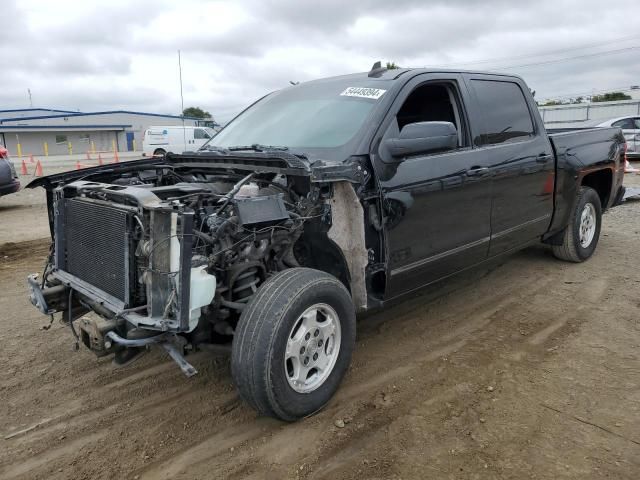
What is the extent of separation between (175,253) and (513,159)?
311 centimetres

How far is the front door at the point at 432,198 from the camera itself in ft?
11.3

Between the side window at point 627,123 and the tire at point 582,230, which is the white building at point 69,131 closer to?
the side window at point 627,123

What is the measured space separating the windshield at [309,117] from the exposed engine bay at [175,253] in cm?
48

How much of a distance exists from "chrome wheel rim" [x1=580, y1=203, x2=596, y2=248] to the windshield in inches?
134

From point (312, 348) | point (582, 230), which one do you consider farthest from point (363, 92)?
point (582, 230)

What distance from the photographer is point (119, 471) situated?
2.62 metres

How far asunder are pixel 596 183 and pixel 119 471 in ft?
19.5

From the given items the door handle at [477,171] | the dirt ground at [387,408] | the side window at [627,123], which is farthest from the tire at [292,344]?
the side window at [627,123]

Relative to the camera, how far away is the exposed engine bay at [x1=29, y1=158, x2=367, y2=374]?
2.61 meters

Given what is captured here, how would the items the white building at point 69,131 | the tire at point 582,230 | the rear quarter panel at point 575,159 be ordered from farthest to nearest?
the white building at point 69,131, the tire at point 582,230, the rear quarter panel at point 575,159

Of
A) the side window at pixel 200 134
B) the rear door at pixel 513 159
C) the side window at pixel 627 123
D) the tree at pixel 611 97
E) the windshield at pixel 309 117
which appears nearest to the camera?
the windshield at pixel 309 117

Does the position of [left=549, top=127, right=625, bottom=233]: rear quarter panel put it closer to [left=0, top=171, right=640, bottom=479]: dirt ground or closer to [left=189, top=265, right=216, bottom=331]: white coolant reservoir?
[left=0, top=171, right=640, bottom=479]: dirt ground

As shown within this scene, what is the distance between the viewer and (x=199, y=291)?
2625 mm

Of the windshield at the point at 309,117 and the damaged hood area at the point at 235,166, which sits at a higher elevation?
the windshield at the point at 309,117
